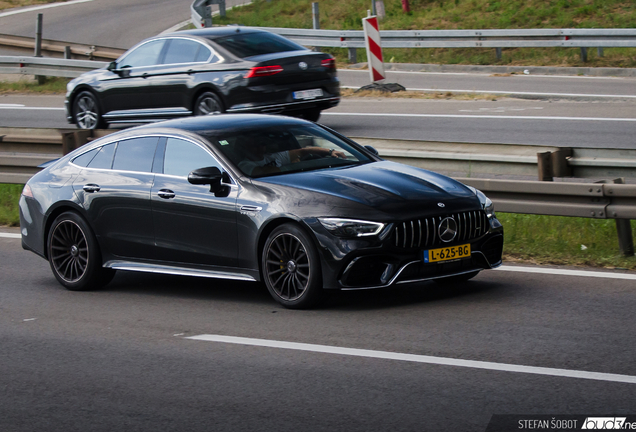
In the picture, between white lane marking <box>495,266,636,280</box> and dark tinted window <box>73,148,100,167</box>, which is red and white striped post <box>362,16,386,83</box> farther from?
white lane marking <box>495,266,636,280</box>

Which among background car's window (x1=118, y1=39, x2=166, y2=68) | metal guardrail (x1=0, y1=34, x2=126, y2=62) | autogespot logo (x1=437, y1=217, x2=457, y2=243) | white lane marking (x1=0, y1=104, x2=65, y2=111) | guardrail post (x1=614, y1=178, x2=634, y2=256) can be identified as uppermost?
background car's window (x1=118, y1=39, x2=166, y2=68)

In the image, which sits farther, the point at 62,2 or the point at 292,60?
the point at 62,2

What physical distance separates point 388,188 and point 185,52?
920 centimetres

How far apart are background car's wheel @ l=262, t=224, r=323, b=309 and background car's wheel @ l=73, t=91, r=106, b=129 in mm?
10249

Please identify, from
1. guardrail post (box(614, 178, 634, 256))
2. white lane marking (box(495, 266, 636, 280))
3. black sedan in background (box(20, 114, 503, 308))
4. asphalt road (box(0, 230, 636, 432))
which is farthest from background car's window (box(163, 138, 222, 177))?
guardrail post (box(614, 178, 634, 256))

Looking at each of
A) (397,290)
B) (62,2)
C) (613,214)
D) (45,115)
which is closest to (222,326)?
(397,290)

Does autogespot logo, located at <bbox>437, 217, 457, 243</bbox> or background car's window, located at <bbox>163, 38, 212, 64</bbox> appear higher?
background car's window, located at <bbox>163, 38, 212, 64</bbox>

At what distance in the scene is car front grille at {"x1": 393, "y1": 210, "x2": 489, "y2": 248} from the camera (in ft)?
24.4

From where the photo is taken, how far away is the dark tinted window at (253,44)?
15.6m

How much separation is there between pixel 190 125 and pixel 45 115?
14051 mm

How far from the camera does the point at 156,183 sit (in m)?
8.61

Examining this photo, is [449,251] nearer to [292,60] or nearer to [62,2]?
[292,60]

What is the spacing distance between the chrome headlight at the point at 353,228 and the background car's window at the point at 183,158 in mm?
1377

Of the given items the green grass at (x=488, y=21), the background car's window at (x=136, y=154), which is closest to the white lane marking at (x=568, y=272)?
the background car's window at (x=136, y=154)
